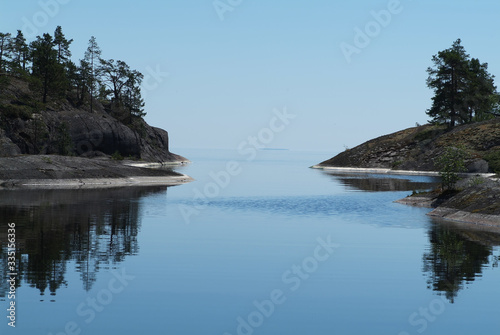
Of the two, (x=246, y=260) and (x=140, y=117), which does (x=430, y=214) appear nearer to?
(x=246, y=260)

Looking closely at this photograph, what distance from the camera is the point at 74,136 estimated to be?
426 ft

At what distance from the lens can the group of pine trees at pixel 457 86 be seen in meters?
147

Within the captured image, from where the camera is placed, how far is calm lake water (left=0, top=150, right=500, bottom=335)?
58.2ft

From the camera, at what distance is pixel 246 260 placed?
28625mm

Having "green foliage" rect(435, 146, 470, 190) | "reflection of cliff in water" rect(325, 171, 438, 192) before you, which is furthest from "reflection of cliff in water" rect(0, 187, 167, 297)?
"reflection of cliff in water" rect(325, 171, 438, 192)

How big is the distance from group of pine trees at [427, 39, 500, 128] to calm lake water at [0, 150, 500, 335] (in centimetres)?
10798

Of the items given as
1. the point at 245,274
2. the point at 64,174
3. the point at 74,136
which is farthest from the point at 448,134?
the point at 245,274

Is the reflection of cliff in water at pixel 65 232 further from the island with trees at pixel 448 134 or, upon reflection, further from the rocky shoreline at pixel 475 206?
the island with trees at pixel 448 134

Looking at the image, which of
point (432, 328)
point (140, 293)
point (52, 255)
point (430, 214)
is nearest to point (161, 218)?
point (52, 255)

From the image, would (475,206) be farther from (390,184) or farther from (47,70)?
(47,70)

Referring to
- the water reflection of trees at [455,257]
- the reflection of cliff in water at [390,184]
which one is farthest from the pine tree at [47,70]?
the water reflection of trees at [455,257]

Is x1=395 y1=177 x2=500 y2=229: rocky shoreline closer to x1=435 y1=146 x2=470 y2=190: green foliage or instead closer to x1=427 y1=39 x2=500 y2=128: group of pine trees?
x1=435 y1=146 x2=470 y2=190: green foliage

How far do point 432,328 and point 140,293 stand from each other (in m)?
10.1

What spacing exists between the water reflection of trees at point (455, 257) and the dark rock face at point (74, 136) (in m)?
71.3
